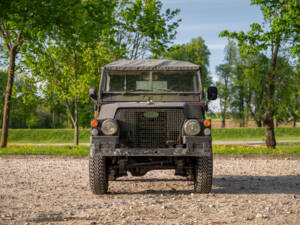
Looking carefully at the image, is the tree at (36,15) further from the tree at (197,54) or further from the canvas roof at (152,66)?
the tree at (197,54)

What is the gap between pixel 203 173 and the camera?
22.1ft

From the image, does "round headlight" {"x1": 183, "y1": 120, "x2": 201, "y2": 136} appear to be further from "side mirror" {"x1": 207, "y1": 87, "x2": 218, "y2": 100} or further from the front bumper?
"side mirror" {"x1": 207, "y1": 87, "x2": 218, "y2": 100}

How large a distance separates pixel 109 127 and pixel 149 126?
73 centimetres

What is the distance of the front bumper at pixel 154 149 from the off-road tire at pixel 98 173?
0.72ft

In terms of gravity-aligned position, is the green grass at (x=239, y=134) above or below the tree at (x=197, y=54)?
below

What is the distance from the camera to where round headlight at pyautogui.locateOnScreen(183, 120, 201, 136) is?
21.4ft

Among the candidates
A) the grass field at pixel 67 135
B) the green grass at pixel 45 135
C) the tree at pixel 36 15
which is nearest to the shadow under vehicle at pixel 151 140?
the tree at pixel 36 15

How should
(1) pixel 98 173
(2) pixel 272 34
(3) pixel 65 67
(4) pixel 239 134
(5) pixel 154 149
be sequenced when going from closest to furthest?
(5) pixel 154 149, (1) pixel 98 173, (2) pixel 272 34, (3) pixel 65 67, (4) pixel 239 134

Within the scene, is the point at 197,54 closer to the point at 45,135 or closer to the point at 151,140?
the point at 45,135

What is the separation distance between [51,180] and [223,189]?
13.4ft

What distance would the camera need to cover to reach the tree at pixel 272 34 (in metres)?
15.2

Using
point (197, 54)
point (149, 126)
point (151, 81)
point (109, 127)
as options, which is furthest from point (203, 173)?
point (197, 54)

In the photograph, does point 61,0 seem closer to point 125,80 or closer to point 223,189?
point 125,80

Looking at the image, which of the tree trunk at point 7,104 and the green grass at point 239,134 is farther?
the green grass at point 239,134
